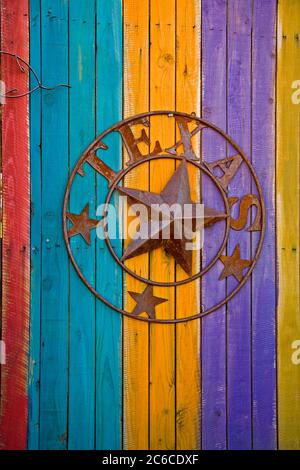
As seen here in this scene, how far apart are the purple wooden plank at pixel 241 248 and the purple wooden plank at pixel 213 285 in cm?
3

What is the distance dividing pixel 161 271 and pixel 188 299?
0.51ft

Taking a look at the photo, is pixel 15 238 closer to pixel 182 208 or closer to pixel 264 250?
pixel 182 208

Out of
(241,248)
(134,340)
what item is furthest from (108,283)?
(241,248)

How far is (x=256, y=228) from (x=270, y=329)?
411 mm

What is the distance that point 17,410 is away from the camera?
85.4 inches

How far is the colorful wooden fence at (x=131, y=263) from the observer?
2.17 m

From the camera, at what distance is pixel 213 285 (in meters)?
2.21

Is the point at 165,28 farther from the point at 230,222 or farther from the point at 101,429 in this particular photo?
the point at 101,429

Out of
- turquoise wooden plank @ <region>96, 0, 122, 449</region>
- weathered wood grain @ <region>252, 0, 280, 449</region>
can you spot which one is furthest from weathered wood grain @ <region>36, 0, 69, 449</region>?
weathered wood grain @ <region>252, 0, 280, 449</region>

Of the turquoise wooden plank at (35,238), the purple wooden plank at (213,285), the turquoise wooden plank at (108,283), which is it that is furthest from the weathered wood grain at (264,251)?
the turquoise wooden plank at (35,238)

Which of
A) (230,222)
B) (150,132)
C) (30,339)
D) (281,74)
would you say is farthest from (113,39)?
(30,339)

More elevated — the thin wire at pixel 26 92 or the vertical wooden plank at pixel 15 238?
the thin wire at pixel 26 92

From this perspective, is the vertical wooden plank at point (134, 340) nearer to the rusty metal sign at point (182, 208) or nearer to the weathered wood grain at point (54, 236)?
the rusty metal sign at point (182, 208)

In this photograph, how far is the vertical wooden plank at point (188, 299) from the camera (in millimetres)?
2197
